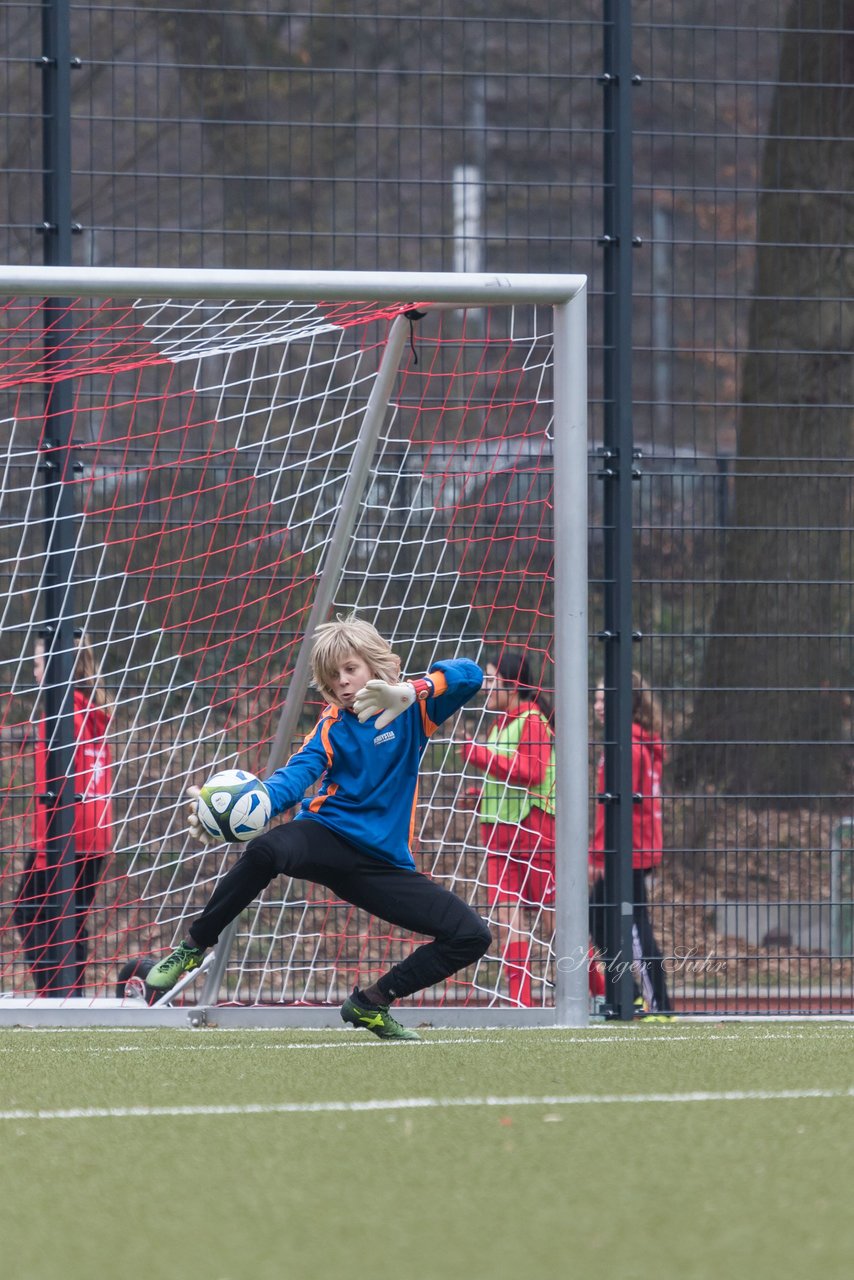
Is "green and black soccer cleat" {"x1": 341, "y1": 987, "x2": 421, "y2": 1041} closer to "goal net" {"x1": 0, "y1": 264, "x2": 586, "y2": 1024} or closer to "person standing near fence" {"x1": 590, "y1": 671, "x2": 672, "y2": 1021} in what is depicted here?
"goal net" {"x1": 0, "y1": 264, "x2": 586, "y2": 1024}

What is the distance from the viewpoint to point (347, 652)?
5539 mm

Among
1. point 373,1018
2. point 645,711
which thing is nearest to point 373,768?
point 373,1018

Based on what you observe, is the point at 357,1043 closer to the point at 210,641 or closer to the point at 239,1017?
the point at 239,1017

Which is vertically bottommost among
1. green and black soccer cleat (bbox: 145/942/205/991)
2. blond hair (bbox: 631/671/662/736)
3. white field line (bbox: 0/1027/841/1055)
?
white field line (bbox: 0/1027/841/1055)

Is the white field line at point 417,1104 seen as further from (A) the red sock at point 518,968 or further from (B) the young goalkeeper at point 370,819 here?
(A) the red sock at point 518,968

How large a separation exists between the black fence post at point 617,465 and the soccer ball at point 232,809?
2636 millimetres

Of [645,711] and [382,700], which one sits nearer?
[382,700]

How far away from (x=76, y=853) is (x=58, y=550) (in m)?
1.18

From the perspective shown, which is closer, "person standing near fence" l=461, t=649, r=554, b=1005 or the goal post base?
the goal post base

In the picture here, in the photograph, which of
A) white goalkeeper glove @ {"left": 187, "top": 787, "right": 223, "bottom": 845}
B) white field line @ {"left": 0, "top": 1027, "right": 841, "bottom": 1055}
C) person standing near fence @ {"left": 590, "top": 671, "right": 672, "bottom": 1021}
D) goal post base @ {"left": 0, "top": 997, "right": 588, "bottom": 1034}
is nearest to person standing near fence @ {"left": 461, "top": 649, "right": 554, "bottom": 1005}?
person standing near fence @ {"left": 590, "top": 671, "right": 672, "bottom": 1021}

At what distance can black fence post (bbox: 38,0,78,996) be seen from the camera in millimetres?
7367

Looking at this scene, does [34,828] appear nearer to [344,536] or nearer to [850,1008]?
[344,536]

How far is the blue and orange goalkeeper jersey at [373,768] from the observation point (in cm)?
555

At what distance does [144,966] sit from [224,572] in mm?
1850
